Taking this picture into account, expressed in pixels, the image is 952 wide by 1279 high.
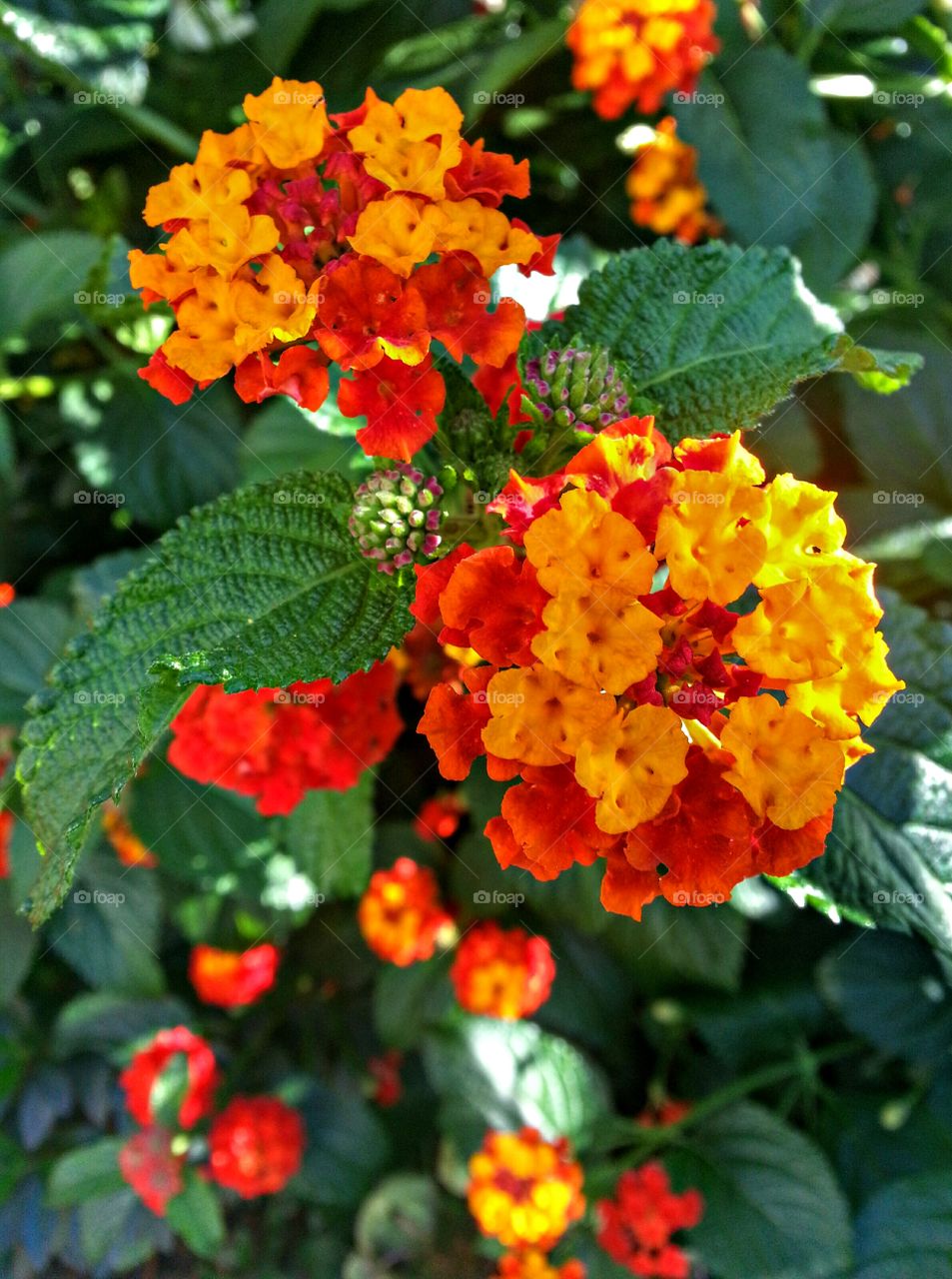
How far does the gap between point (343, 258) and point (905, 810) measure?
651 mm

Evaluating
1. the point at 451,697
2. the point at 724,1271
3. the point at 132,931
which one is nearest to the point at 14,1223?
the point at 132,931

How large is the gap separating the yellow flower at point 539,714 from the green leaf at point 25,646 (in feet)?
3.19

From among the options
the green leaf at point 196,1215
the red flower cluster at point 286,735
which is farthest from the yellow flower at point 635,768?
the green leaf at point 196,1215

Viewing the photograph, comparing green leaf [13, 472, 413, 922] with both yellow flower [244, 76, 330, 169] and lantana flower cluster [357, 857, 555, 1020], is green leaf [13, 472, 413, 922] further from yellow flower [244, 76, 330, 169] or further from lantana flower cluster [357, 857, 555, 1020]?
lantana flower cluster [357, 857, 555, 1020]

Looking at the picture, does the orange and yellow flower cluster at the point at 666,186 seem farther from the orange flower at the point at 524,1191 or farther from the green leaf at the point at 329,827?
the orange flower at the point at 524,1191

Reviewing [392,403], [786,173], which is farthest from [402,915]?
[786,173]

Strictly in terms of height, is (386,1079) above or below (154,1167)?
below

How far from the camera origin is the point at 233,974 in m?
1.65

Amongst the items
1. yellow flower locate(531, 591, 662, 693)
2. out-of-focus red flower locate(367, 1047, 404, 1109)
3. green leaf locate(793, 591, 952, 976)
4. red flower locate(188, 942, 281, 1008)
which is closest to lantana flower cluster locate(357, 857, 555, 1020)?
red flower locate(188, 942, 281, 1008)

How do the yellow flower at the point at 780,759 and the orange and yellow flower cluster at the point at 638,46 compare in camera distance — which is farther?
the orange and yellow flower cluster at the point at 638,46

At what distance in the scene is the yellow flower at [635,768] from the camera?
0.61 m

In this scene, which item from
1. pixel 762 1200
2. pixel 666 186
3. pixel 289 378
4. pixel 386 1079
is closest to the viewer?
pixel 289 378

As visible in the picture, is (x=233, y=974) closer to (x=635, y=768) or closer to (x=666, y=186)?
(x=635, y=768)

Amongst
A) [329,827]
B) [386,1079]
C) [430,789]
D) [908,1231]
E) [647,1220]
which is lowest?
[386,1079]
